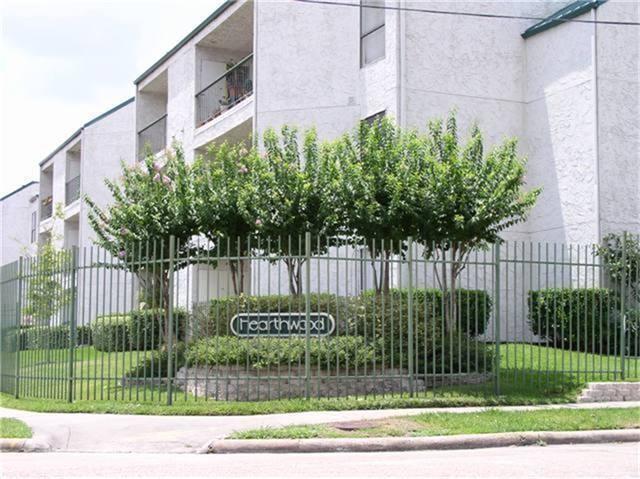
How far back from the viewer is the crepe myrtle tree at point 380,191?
50.9 ft

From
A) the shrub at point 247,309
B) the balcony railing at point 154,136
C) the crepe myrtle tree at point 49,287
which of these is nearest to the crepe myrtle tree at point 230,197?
the shrub at point 247,309

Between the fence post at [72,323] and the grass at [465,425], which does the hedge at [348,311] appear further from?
the grass at [465,425]

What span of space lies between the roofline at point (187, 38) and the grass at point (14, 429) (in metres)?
14.9

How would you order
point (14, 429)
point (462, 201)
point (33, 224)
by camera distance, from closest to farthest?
point (14, 429) → point (462, 201) → point (33, 224)

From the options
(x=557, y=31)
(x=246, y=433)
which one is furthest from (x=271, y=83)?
(x=246, y=433)

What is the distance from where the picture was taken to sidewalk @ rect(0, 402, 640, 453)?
10.5 meters

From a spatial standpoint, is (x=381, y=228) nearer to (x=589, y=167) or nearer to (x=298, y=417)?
(x=298, y=417)

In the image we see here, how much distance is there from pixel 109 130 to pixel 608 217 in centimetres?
2215

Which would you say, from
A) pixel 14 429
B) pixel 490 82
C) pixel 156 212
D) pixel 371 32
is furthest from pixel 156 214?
pixel 490 82

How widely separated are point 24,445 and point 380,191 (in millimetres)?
8014

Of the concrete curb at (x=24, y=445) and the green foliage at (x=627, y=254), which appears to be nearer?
the concrete curb at (x=24, y=445)

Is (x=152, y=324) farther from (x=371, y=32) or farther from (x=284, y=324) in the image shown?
(x=371, y=32)

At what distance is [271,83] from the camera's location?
21.5m

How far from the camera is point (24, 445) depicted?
10.3 meters
